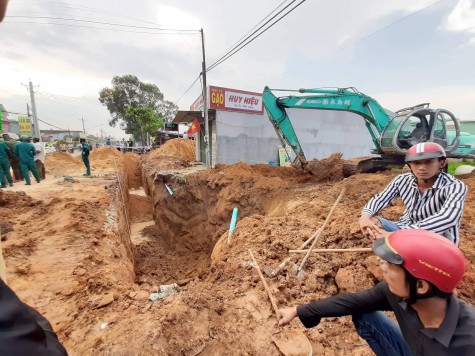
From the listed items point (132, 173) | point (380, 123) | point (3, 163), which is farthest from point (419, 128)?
point (132, 173)

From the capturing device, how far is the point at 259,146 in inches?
578

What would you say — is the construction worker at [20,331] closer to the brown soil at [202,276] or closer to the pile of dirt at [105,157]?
the brown soil at [202,276]

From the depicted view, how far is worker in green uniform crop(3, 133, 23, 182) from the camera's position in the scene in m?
10.2

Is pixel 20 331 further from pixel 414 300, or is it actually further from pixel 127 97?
pixel 127 97

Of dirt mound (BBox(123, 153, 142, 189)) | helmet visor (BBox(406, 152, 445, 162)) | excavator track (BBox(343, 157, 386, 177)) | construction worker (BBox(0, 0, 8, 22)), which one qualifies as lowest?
dirt mound (BBox(123, 153, 142, 189))

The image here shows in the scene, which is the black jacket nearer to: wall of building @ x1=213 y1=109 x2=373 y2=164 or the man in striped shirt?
the man in striped shirt

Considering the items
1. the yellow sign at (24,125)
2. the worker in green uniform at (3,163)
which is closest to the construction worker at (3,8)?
the worker in green uniform at (3,163)

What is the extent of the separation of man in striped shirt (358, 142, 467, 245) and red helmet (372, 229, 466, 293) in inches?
28.5

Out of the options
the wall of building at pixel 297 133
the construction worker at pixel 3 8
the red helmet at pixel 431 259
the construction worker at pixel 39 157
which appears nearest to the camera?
Result: the construction worker at pixel 3 8

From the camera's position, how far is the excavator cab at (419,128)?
710cm

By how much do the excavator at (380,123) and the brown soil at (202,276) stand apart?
1.28 meters

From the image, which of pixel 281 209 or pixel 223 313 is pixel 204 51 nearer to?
pixel 281 209

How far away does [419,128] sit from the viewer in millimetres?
7379

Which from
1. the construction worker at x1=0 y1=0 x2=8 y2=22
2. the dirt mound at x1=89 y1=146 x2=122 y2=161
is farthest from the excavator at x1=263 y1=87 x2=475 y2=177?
the dirt mound at x1=89 y1=146 x2=122 y2=161
